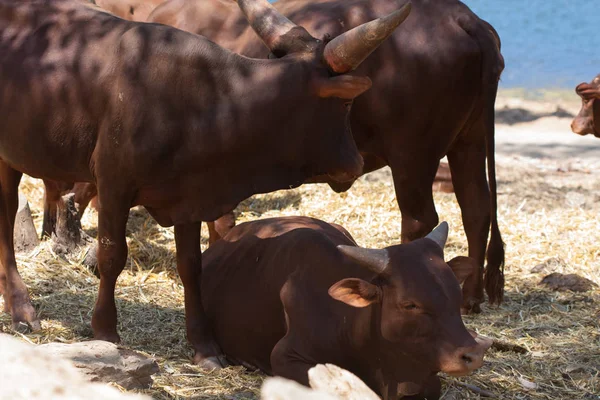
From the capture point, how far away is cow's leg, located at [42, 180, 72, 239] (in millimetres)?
7977

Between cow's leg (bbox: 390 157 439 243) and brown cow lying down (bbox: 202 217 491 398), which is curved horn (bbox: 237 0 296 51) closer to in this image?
brown cow lying down (bbox: 202 217 491 398)

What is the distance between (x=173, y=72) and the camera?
5.42 m

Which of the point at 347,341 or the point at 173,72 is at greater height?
the point at 173,72

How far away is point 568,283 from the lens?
299 inches

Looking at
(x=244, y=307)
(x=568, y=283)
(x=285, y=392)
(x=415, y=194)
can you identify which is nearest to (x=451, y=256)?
(x=568, y=283)

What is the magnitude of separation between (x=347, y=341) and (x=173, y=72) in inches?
67.8

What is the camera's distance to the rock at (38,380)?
8.80 ft

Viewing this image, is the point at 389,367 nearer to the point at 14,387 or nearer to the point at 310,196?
the point at 14,387

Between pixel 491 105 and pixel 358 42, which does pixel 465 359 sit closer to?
pixel 358 42

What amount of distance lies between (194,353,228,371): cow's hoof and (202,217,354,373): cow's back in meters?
0.10

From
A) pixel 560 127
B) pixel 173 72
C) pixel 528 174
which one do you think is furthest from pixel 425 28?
pixel 560 127

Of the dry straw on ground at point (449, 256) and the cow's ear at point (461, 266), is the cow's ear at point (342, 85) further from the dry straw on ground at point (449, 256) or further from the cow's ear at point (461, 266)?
the dry straw on ground at point (449, 256)

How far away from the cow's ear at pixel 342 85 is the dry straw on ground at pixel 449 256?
156cm

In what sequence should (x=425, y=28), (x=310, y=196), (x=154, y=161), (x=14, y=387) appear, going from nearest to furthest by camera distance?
(x=14, y=387) < (x=154, y=161) < (x=425, y=28) < (x=310, y=196)
